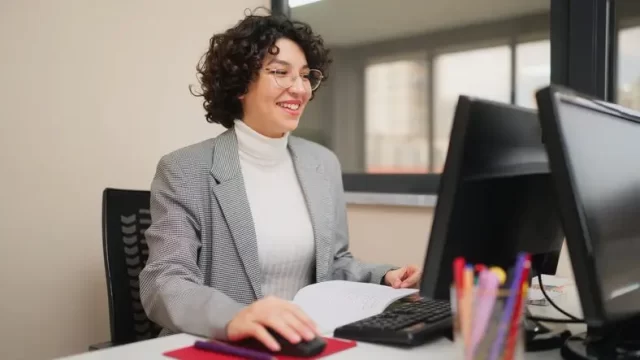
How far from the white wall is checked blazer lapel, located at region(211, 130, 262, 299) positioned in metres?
0.80

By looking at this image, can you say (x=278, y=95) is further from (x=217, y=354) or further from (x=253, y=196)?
(x=217, y=354)

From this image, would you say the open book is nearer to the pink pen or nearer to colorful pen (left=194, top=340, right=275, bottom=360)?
colorful pen (left=194, top=340, right=275, bottom=360)

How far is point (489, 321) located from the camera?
Answer: 58 centimetres

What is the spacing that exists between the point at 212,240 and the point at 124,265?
31 centimetres

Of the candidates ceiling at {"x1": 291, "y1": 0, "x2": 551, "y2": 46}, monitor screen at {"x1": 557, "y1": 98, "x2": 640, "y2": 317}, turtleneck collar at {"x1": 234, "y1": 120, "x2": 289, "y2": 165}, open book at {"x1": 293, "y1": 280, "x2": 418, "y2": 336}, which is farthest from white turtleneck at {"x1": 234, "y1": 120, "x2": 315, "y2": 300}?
ceiling at {"x1": 291, "y1": 0, "x2": 551, "y2": 46}

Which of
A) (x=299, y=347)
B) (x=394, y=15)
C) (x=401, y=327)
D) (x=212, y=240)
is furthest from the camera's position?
(x=394, y=15)

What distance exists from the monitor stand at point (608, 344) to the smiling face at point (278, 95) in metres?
0.89

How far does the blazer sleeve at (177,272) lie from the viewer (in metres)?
1.01

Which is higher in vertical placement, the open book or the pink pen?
the pink pen

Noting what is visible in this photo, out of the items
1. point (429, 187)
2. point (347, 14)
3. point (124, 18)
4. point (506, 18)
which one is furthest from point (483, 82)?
point (124, 18)

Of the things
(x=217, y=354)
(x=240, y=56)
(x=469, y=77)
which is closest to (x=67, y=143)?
(x=240, y=56)

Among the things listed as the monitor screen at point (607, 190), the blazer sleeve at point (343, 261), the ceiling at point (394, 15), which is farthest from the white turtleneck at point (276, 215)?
the ceiling at point (394, 15)

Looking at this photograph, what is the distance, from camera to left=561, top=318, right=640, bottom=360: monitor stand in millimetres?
857

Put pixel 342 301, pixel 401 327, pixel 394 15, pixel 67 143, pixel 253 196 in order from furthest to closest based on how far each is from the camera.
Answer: pixel 394 15 < pixel 67 143 < pixel 253 196 < pixel 342 301 < pixel 401 327
